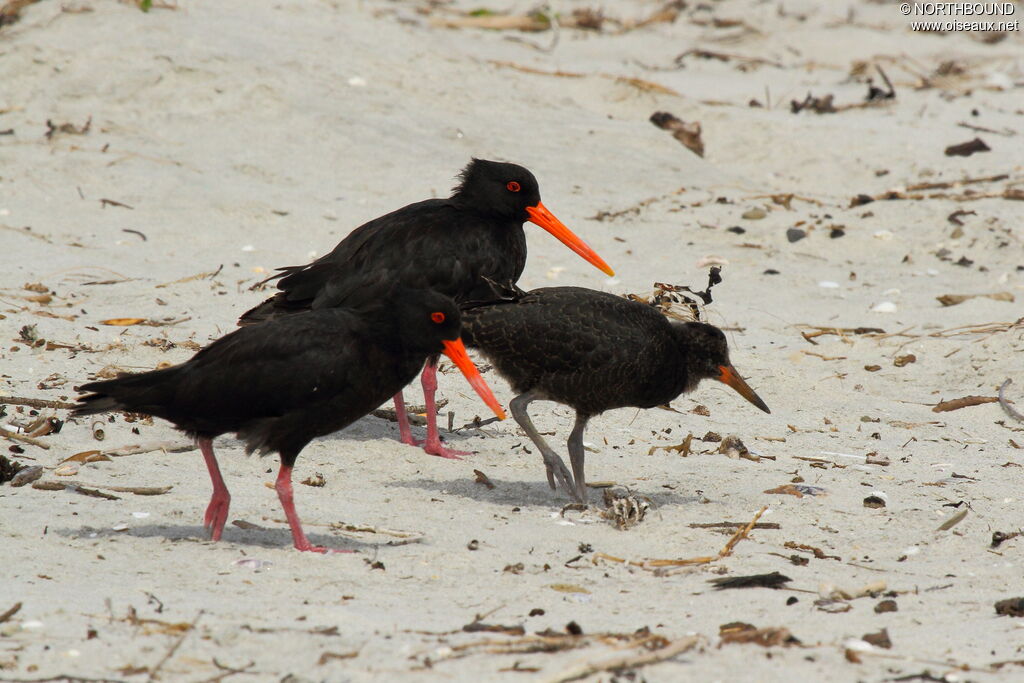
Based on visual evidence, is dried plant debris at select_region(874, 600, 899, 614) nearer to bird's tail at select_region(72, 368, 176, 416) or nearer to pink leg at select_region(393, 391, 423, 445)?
bird's tail at select_region(72, 368, 176, 416)

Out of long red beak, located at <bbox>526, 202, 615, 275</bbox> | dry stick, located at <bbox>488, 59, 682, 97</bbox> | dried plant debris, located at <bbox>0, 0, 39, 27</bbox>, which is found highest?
dry stick, located at <bbox>488, 59, 682, 97</bbox>

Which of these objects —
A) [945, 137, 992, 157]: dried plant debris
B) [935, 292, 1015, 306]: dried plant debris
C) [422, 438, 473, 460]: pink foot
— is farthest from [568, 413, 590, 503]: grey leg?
[945, 137, 992, 157]: dried plant debris

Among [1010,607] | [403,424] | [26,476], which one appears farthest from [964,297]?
[26,476]

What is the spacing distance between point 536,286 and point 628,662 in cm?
578

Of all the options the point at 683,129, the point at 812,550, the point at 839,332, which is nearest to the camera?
the point at 812,550

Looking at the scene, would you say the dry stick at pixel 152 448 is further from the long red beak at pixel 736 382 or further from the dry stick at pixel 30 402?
the long red beak at pixel 736 382

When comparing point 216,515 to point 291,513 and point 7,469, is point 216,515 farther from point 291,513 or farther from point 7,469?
point 7,469

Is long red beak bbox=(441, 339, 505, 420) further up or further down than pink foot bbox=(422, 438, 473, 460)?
further up

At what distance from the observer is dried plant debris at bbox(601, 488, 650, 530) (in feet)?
18.3

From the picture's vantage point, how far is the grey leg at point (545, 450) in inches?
239

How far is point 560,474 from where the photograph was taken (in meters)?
6.06

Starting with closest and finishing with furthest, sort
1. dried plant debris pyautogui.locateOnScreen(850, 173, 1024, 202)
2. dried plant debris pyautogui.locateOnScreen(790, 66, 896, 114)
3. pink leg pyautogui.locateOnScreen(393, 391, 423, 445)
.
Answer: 1. pink leg pyautogui.locateOnScreen(393, 391, 423, 445)
2. dried plant debris pyautogui.locateOnScreen(850, 173, 1024, 202)
3. dried plant debris pyautogui.locateOnScreen(790, 66, 896, 114)

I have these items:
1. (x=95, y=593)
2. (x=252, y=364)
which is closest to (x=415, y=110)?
(x=252, y=364)

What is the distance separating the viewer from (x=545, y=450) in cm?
614
